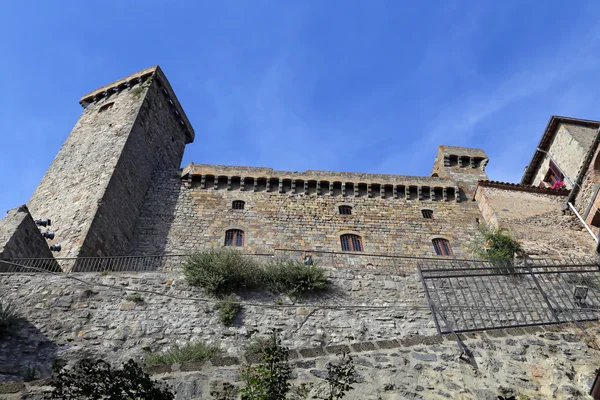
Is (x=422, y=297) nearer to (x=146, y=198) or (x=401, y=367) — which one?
(x=401, y=367)

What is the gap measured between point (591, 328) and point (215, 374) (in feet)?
17.7

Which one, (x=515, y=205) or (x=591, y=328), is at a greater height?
(x=515, y=205)

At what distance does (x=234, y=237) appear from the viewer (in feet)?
60.3

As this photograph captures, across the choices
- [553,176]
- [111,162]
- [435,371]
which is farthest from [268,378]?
[553,176]

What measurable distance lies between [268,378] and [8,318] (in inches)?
294

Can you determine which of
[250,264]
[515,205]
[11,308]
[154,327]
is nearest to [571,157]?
[515,205]

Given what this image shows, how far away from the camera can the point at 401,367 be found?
598 centimetres

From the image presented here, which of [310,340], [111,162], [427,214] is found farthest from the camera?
[427,214]

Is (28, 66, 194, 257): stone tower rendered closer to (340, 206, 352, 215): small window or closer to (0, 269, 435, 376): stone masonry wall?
(0, 269, 435, 376): stone masonry wall

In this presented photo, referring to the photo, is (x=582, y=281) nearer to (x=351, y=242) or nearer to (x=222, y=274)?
(x=222, y=274)

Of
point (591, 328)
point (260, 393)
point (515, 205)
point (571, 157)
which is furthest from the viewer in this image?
point (571, 157)

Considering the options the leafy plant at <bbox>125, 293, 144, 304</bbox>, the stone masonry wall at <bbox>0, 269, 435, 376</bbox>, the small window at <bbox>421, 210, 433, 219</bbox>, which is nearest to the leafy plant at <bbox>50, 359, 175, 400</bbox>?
the stone masonry wall at <bbox>0, 269, 435, 376</bbox>

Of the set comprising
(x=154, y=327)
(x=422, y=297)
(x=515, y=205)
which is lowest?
(x=154, y=327)

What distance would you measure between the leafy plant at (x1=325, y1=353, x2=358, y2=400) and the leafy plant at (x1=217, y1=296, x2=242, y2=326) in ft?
17.4
